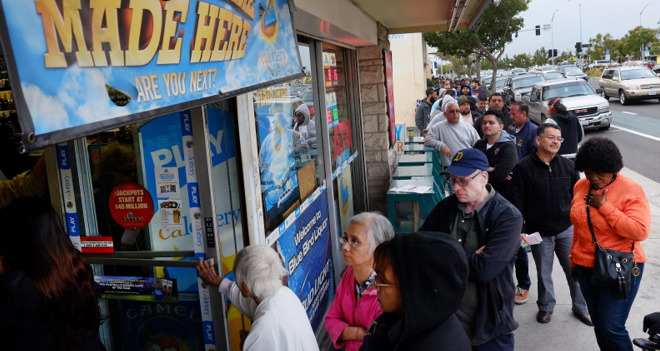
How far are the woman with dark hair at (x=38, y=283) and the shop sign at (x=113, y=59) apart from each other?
0.93 m

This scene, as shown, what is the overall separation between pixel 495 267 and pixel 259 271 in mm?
1311

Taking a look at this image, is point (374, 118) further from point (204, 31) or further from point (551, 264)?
point (204, 31)

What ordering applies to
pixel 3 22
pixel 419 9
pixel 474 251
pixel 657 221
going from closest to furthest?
pixel 3 22 → pixel 474 251 → pixel 419 9 → pixel 657 221

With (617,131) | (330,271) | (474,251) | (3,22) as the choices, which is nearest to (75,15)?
(3,22)

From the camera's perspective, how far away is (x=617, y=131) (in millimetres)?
17578

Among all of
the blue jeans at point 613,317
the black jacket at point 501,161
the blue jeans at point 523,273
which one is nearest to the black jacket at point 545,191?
the black jacket at point 501,161

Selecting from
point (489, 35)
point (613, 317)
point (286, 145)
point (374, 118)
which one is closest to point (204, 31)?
point (286, 145)

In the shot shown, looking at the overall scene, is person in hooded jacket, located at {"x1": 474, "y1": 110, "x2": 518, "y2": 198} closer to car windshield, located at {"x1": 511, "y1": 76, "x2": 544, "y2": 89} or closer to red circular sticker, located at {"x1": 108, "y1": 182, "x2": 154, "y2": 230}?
red circular sticker, located at {"x1": 108, "y1": 182, "x2": 154, "y2": 230}

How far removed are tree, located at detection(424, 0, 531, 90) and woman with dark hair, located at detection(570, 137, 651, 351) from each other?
2961 centimetres

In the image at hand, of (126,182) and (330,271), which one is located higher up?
(126,182)

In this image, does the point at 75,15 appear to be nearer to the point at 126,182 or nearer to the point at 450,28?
the point at 126,182

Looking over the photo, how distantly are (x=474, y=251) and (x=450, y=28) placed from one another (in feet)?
25.8

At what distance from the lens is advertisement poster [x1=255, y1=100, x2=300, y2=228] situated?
399 centimetres

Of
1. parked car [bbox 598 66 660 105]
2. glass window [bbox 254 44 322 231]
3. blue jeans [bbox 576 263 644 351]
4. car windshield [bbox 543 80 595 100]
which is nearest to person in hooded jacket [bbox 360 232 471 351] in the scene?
glass window [bbox 254 44 322 231]
